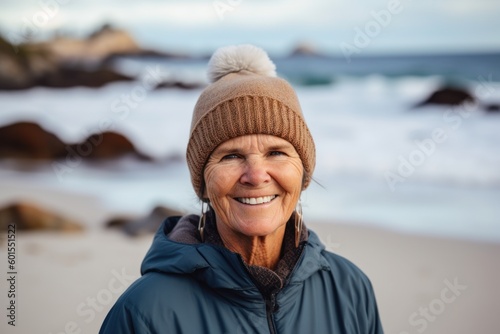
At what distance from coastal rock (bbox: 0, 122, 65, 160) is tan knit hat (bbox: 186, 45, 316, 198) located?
343 inches

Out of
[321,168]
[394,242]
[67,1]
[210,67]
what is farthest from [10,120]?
[210,67]

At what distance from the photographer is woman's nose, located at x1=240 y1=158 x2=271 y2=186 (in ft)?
7.56

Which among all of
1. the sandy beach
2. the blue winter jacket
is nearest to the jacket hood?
the blue winter jacket

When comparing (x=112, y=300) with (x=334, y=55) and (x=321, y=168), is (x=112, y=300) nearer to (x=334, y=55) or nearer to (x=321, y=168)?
(x=321, y=168)

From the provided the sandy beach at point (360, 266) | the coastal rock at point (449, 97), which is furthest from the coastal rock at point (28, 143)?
the coastal rock at point (449, 97)

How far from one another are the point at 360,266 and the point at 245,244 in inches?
182

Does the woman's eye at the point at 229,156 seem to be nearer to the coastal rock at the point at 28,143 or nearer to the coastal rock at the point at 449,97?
the coastal rock at the point at 28,143

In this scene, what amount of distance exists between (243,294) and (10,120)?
10.8 metres

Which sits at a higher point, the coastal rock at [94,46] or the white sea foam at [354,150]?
the coastal rock at [94,46]

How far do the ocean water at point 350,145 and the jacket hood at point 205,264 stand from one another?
18.5ft

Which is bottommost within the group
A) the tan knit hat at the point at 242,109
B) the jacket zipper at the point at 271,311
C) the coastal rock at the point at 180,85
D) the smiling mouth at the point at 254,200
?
the jacket zipper at the point at 271,311

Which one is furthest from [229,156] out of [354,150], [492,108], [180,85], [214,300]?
[180,85]

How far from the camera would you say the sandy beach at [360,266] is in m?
5.90

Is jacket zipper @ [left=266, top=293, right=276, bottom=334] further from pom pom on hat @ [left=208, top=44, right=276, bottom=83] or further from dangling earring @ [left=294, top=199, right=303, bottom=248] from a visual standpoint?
pom pom on hat @ [left=208, top=44, right=276, bottom=83]
